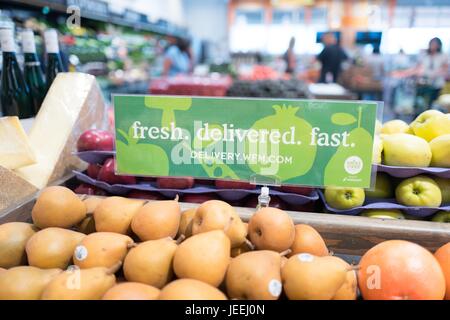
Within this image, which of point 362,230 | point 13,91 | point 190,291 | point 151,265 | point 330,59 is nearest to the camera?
point 190,291

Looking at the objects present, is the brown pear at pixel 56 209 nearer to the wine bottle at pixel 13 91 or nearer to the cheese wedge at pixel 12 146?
the cheese wedge at pixel 12 146

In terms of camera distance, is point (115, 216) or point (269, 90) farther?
point (269, 90)

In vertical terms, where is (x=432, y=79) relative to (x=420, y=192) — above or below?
above

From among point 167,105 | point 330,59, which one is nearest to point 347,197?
point 167,105

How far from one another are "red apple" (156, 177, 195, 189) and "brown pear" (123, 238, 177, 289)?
0.35m

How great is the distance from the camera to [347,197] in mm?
Answer: 979

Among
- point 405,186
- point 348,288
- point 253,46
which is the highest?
point 253,46

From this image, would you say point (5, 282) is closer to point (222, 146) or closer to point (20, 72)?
point (222, 146)

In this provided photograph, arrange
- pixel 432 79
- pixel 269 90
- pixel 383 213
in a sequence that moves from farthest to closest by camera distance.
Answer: pixel 432 79, pixel 269 90, pixel 383 213

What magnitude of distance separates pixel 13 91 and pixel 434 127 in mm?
1765

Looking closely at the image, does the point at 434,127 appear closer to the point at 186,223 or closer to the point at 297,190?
the point at 297,190

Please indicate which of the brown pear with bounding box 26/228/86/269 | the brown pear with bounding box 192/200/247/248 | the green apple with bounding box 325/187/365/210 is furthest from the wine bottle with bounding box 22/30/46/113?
the green apple with bounding box 325/187/365/210

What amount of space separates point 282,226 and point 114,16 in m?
3.78

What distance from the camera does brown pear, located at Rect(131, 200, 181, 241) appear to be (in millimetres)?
789
